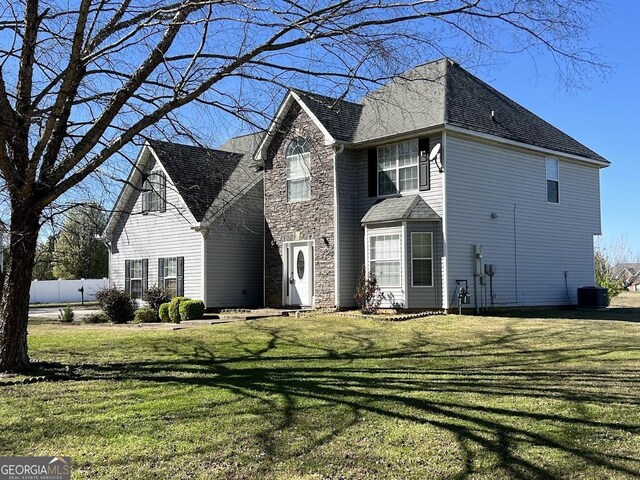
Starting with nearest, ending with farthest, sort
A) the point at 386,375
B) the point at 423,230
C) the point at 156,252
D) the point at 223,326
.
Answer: the point at 386,375
the point at 223,326
the point at 423,230
the point at 156,252

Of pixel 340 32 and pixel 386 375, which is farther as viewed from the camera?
pixel 386 375

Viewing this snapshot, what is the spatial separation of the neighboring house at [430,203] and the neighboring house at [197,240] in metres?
1.16

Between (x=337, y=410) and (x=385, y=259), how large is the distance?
11.9 m

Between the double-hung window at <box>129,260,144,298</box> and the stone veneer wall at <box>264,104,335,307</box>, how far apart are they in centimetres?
610

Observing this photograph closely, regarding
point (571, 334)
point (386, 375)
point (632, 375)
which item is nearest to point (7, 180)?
point (386, 375)

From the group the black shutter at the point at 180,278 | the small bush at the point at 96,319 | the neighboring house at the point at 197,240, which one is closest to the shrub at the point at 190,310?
the neighboring house at the point at 197,240

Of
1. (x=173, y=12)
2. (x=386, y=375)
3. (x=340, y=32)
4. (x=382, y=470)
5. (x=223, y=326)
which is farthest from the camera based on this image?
(x=223, y=326)

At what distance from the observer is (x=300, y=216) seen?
67.6ft

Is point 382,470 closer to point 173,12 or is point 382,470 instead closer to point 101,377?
point 101,377

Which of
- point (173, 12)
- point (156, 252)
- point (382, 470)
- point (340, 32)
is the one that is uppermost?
point (173, 12)

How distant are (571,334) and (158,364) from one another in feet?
29.0

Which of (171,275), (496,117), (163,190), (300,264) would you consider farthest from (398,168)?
(171,275)

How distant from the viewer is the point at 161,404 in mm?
7176

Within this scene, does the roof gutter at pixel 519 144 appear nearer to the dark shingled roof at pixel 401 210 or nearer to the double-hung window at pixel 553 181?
the double-hung window at pixel 553 181
